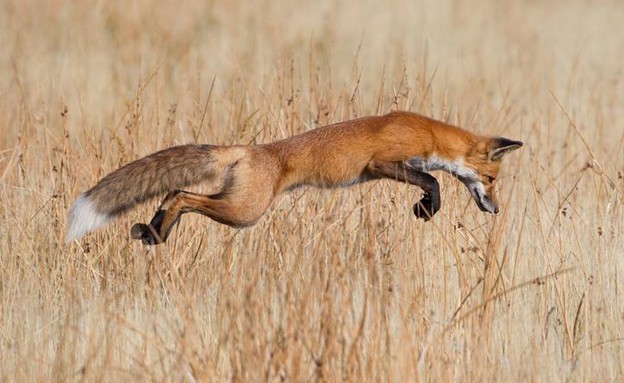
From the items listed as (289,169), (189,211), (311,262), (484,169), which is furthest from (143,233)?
(484,169)

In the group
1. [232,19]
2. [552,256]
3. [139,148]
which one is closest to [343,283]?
Answer: [552,256]

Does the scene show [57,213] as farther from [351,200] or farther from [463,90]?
[463,90]

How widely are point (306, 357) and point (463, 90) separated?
627 centimetres

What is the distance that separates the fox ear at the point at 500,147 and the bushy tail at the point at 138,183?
1.93m

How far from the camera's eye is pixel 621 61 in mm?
14094

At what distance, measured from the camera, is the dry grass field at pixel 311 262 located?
5203 millimetres

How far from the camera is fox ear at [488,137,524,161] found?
7.30 m

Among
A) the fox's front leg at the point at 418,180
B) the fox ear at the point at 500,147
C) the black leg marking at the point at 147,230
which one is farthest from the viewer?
the fox ear at the point at 500,147

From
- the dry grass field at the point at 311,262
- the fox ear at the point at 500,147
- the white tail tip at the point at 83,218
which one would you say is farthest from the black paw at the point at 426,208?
the white tail tip at the point at 83,218

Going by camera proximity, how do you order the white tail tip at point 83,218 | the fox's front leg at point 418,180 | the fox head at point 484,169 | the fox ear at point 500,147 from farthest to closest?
1. the fox head at point 484,169
2. the fox ear at point 500,147
3. the fox's front leg at point 418,180
4. the white tail tip at point 83,218

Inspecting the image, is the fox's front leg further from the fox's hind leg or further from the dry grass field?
the fox's hind leg

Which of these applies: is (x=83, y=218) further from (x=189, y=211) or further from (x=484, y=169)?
(x=484, y=169)

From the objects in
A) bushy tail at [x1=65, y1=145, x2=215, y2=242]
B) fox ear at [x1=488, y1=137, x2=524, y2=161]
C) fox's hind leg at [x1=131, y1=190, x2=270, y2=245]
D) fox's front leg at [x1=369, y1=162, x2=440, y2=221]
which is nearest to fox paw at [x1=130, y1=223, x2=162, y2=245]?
fox's hind leg at [x1=131, y1=190, x2=270, y2=245]

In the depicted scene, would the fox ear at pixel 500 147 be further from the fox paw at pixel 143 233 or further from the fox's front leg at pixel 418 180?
the fox paw at pixel 143 233
